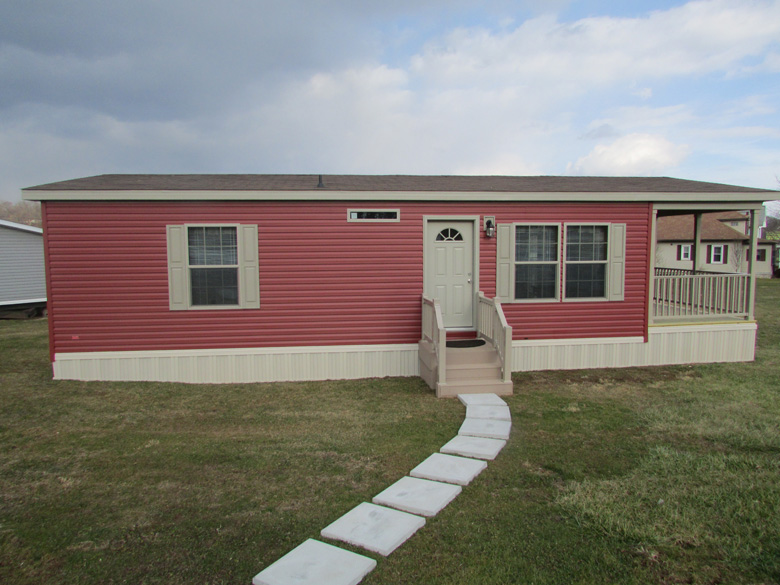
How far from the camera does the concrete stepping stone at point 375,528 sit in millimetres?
2771

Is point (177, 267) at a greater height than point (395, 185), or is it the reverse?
point (395, 185)

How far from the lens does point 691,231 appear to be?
29.9 m

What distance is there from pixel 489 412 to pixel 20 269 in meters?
17.0

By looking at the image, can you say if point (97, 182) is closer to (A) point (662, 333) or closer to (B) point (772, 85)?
(A) point (662, 333)

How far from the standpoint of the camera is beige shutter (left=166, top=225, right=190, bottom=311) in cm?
672

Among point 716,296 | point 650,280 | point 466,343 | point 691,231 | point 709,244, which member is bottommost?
point 466,343

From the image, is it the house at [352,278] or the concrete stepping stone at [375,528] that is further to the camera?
the house at [352,278]

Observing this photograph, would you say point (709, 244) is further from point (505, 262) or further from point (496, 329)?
point (496, 329)

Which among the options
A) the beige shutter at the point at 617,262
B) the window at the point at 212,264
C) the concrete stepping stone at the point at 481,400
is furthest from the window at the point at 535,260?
the window at the point at 212,264

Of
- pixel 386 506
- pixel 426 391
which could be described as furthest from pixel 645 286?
pixel 386 506

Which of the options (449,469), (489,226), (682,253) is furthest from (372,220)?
(682,253)

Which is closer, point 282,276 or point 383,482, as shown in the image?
point 383,482

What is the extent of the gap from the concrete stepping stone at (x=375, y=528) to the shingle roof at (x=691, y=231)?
30.5 meters

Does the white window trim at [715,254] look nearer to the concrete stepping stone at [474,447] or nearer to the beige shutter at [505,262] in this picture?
the beige shutter at [505,262]
